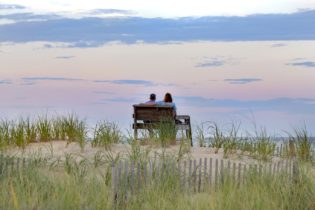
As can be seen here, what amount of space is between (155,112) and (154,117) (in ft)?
0.43

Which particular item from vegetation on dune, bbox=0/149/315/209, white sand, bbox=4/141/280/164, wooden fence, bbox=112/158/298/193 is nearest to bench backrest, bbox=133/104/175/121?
white sand, bbox=4/141/280/164

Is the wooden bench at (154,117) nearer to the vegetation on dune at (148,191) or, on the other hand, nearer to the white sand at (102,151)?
the white sand at (102,151)

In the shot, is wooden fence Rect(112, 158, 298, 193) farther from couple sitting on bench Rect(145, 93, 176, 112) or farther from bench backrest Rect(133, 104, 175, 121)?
couple sitting on bench Rect(145, 93, 176, 112)

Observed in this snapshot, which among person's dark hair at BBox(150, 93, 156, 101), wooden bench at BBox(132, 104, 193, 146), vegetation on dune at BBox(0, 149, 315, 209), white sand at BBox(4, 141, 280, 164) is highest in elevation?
person's dark hair at BBox(150, 93, 156, 101)

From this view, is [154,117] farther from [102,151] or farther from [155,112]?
[102,151]

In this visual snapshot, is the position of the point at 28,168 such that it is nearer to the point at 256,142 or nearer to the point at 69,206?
the point at 69,206

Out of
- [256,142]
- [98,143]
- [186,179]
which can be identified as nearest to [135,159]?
[186,179]

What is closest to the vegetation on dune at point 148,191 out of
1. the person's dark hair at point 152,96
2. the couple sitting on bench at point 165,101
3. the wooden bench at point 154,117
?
the wooden bench at point 154,117

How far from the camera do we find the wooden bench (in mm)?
16031

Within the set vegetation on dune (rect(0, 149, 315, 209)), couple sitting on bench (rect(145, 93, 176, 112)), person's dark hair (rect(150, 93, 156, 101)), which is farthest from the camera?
person's dark hair (rect(150, 93, 156, 101))

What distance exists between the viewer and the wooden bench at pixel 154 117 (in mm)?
16031

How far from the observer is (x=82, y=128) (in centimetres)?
1519

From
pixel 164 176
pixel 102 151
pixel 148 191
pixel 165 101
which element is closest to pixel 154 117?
pixel 165 101

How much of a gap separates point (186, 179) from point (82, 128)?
481cm
